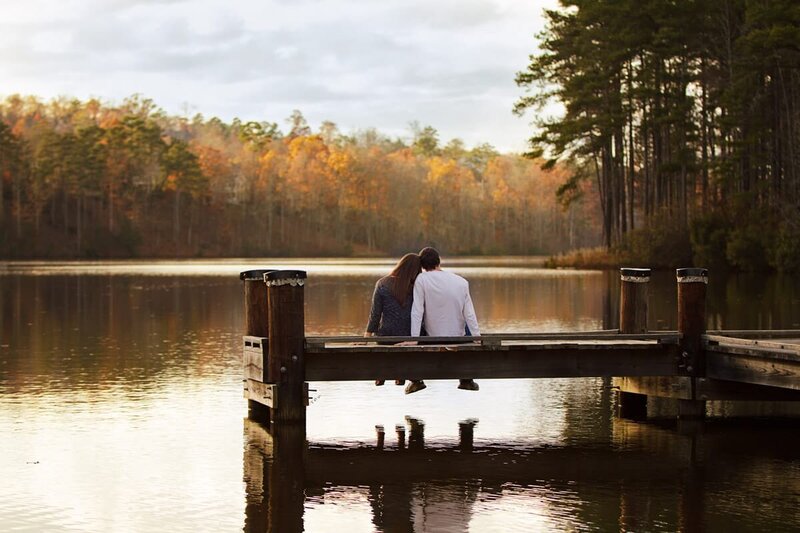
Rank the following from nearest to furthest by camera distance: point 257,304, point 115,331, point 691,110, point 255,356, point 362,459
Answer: point 362,459, point 255,356, point 257,304, point 115,331, point 691,110

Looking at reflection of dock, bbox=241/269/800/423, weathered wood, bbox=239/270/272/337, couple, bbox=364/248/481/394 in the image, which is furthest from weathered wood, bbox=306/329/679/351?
weathered wood, bbox=239/270/272/337

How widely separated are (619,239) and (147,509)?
55237mm

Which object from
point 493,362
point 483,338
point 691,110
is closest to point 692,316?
point 493,362

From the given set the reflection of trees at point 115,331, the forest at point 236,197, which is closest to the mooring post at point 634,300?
the reflection of trees at point 115,331

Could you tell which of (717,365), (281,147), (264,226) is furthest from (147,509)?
(281,147)

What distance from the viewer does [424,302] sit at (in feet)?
44.7

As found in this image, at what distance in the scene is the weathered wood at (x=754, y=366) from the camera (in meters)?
12.5

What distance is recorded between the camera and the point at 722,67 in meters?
54.9

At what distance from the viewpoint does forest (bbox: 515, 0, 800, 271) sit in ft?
158

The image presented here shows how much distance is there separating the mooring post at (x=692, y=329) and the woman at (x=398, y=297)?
289 centimetres

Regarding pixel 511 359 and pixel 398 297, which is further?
pixel 398 297

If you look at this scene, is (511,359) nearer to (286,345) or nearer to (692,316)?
(692,316)

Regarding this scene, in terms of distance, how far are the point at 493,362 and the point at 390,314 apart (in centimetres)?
124

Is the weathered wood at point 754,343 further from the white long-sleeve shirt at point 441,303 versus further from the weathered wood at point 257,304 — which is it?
the weathered wood at point 257,304
